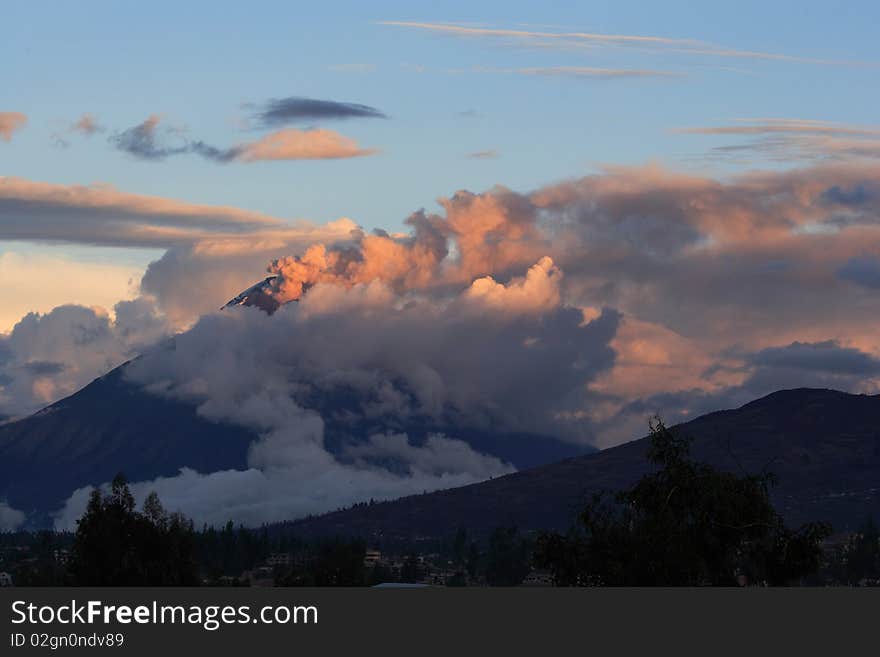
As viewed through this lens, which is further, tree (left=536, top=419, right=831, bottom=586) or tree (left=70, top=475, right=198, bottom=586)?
tree (left=70, top=475, right=198, bottom=586)

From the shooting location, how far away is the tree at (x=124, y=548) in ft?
499

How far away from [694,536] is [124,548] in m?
68.1

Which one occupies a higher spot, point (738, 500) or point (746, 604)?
point (738, 500)

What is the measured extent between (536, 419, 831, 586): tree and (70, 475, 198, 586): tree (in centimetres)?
5421

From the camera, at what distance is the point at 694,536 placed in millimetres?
109750

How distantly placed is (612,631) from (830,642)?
11116 millimetres

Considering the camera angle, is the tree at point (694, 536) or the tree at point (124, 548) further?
the tree at point (124, 548)

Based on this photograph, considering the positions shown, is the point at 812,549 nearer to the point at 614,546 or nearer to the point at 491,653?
the point at 614,546

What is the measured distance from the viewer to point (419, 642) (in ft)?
252

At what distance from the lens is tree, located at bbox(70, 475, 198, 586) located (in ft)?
499

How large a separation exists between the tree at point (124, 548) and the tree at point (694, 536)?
178 feet

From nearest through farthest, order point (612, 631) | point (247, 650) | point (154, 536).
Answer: point (247, 650), point (612, 631), point (154, 536)

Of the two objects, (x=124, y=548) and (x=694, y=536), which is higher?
(x=124, y=548)

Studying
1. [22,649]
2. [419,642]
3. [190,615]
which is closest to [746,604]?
[419,642]
